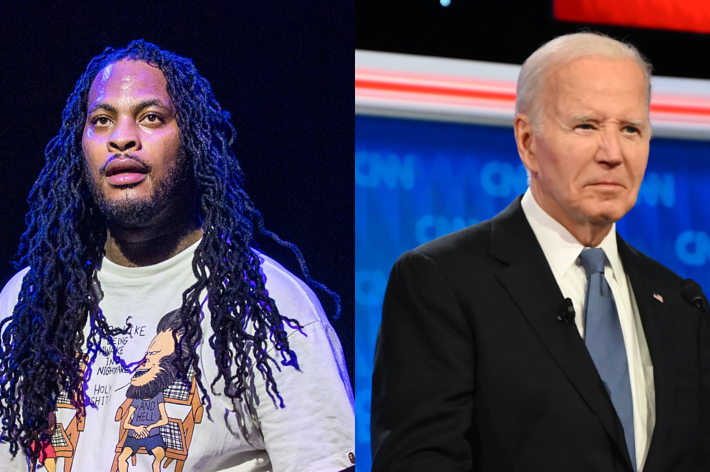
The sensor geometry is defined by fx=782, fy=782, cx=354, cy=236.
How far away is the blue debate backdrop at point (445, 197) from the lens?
2850 millimetres

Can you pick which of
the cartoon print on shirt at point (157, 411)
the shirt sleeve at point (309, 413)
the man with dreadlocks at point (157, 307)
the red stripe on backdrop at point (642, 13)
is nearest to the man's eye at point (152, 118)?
the man with dreadlocks at point (157, 307)

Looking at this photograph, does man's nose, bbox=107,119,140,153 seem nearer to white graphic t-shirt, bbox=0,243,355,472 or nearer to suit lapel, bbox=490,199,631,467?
white graphic t-shirt, bbox=0,243,355,472

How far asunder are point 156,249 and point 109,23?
73cm

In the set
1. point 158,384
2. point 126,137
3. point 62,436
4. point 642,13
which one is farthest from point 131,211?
point 642,13

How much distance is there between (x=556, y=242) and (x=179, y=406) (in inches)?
45.9

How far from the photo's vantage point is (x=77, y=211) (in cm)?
238

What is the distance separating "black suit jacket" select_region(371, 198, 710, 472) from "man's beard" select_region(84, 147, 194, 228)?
96cm

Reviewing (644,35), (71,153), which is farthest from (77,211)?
(644,35)

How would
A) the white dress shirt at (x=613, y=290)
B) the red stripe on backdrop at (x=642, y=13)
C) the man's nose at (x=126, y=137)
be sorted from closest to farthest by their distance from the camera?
the white dress shirt at (x=613, y=290)
the man's nose at (x=126, y=137)
the red stripe on backdrop at (x=642, y=13)

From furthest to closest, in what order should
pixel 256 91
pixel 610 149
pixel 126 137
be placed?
pixel 256 91 < pixel 126 137 < pixel 610 149

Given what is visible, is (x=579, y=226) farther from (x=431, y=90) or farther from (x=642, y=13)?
(x=642, y=13)

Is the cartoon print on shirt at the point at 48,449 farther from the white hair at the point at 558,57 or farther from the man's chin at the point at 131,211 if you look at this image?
the white hair at the point at 558,57

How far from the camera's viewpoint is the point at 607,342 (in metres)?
1.60

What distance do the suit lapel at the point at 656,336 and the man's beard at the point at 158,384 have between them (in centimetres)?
127
